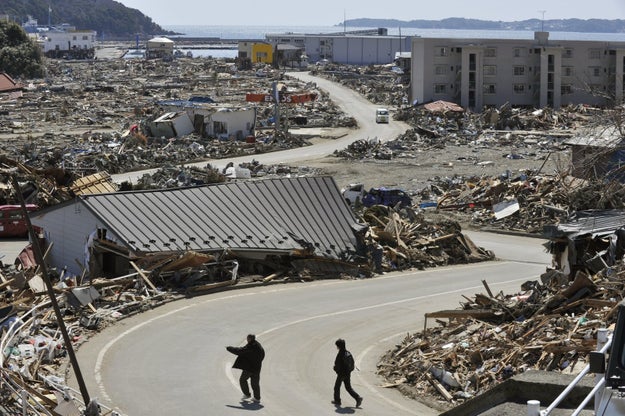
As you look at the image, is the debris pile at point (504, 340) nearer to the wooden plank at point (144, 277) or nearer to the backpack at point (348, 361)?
the backpack at point (348, 361)

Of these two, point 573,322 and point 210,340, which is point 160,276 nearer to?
point 210,340

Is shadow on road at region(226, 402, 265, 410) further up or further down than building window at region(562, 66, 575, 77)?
further down

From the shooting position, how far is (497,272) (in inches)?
1198

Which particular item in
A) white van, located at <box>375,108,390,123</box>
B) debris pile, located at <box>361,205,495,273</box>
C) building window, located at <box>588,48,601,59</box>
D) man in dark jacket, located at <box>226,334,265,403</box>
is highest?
building window, located at <box>588,48,601,59</box>

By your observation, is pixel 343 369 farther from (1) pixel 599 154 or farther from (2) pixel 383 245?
(2) pixel 383 245

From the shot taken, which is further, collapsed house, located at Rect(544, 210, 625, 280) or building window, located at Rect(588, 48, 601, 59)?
building window, located at Rect(588, 48, 601, 59)

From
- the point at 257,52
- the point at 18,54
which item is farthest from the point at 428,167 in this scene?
the point at 257,52

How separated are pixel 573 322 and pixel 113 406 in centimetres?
700

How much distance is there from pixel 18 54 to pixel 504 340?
123749 mm

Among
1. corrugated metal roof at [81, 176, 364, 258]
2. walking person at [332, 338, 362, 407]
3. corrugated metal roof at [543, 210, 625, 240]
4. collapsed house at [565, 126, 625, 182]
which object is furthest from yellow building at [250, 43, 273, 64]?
walking person at [332, 338, 362, 407]

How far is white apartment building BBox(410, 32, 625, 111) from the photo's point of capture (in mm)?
85688

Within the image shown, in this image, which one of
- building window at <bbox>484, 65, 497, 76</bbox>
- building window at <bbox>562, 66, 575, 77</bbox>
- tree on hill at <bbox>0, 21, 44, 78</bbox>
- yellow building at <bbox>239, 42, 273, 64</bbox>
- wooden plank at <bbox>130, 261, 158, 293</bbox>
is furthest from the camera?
yellow building at <bbox>239, 42, 273, 64</bbox>

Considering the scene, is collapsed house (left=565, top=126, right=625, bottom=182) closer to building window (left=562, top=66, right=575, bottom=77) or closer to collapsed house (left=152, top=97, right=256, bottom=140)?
collapsed house (left=152, top=97, right=256, bottom=140)

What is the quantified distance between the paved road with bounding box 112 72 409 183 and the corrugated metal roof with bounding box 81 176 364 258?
635 inches
